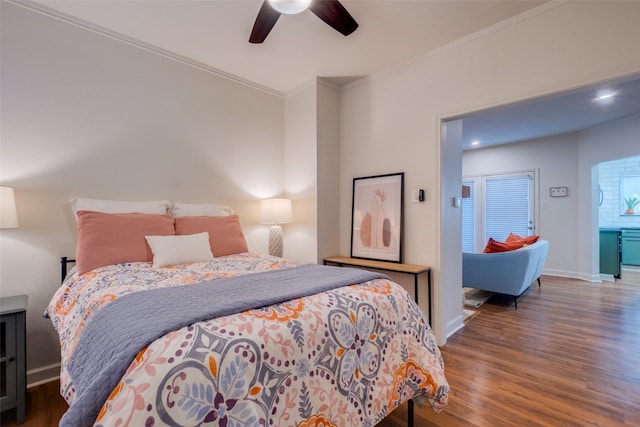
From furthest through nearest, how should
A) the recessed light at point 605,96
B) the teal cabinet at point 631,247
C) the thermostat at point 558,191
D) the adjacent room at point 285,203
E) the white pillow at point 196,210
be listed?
the teal cabinet at point 631,247, the thermostat at point 558,191, the recessed light at point 605,96, the white pillow at point 196,210, the adjacent room at point 285,203

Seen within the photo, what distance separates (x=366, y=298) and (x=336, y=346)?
294 mm

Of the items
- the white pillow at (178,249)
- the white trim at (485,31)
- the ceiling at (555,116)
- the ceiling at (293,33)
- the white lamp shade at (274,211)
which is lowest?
the white pillow at (178,249)

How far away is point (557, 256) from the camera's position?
5273mm

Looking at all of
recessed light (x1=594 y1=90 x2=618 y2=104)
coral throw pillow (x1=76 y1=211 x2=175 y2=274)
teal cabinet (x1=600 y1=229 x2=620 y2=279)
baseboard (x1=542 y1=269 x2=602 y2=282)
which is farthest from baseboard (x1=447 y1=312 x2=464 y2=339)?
teal cabinet (x1=600 y1=229 x2=620 y2=279)

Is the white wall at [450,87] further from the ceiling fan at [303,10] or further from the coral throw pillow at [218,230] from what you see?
the coral throw pillow at [218,230]

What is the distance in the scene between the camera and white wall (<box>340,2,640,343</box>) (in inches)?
75.8

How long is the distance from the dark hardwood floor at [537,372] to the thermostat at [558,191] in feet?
7.22

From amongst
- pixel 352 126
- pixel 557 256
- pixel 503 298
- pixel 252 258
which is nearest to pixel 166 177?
pixel 252 258

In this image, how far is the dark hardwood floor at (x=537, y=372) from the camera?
1717mm

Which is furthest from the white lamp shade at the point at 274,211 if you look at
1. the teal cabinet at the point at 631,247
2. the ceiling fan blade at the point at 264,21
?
the teal cabinet at the point at 631,247

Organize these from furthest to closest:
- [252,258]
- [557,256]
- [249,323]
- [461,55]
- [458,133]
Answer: [557,256] < [458,133] < [461,55] < [252,258] < [249,323]

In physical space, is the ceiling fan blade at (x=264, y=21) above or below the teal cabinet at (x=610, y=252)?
above

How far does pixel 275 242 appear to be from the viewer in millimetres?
3324

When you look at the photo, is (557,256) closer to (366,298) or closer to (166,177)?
(366,298)
